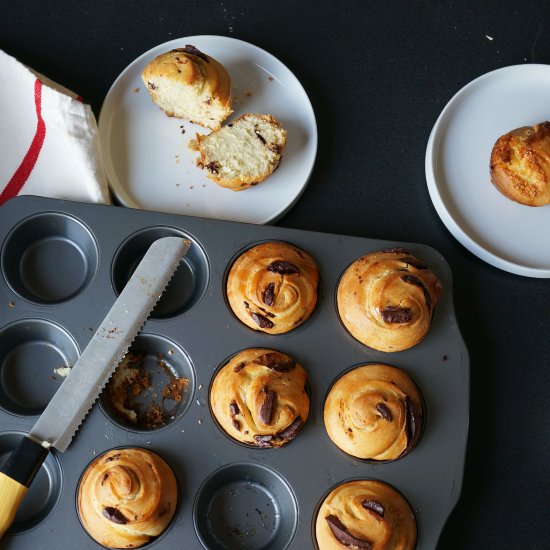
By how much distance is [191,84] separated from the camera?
239 centimetres

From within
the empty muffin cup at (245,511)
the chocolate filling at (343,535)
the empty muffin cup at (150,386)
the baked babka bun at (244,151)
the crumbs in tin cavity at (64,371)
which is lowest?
the empty muffin cup at (245,511)

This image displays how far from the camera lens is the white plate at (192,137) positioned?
2.54m

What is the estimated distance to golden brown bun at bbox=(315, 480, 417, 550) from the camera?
2.04m

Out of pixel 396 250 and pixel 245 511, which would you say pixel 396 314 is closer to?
pixel 396 250

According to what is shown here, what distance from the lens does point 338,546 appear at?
2.06m

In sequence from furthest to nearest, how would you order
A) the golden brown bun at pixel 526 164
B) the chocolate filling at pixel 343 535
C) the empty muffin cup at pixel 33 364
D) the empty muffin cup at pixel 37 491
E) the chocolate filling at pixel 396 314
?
the golden brown bun at pixel 526 164
the empty muffin cup at pixel 33 364
the empty muffin cup at pixel 37 491
the chocolate filling at pixel 396 314
the chocolate filling at pixel 343 535

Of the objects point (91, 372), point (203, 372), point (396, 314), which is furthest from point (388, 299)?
point (91, 372)

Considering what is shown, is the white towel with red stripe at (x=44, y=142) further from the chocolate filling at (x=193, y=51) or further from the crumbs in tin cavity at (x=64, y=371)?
the crumbs in tin cavity at (x=64, y=371)

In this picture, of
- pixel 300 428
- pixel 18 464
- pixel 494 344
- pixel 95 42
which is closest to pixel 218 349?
pixel 300 428

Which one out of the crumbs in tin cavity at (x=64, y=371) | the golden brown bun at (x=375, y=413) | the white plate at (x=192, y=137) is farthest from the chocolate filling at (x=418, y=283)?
the crumbs in tin cavity at (x=64, y=371)

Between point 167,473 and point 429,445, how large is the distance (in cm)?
85

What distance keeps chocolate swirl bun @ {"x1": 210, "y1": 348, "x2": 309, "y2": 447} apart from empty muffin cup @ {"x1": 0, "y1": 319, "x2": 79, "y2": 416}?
576 millimetres

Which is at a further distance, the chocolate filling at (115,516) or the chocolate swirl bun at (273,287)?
the chocolate swirl bun at (273,287)

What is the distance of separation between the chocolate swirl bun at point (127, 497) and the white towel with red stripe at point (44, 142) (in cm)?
94
